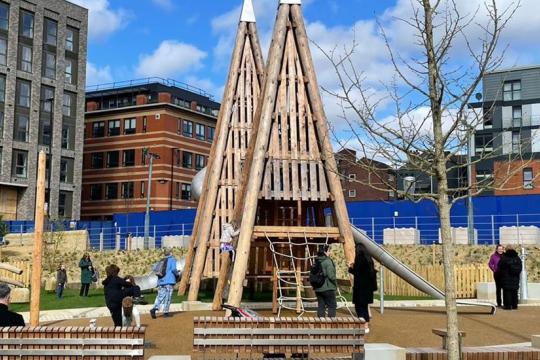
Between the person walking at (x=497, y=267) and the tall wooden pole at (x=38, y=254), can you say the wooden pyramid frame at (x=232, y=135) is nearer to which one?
the tall wooden pole at (x=38, y=254)

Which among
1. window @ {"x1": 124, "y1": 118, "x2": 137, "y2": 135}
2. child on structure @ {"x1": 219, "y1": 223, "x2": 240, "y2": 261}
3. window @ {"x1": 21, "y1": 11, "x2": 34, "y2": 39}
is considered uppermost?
window @ {"x1": 21, "y1": 11, "x2": 34, "y2": 39}

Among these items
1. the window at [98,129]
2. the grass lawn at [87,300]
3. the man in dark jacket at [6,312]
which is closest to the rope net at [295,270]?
the grass lawn at [87,300]

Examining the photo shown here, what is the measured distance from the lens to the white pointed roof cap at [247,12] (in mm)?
19453

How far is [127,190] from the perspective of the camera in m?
65.6

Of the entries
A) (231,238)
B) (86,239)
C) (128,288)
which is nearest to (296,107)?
(231,238)

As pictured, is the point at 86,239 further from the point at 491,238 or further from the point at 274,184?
the point at 274,184

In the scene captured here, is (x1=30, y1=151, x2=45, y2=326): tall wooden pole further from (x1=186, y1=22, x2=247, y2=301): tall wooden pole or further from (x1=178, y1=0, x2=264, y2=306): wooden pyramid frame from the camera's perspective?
(x1=178, y1=0, x2=264, y2=306): wooden pyramid frame

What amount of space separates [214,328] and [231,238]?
790cm

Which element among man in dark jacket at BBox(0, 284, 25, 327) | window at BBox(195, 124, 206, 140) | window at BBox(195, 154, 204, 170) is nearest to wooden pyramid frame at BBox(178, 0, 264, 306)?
man in dark jacket at BBox(0, 284, 25, 327)

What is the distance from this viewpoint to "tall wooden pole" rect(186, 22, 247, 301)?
1831 centimetres

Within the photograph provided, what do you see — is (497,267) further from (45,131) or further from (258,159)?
(45,131)

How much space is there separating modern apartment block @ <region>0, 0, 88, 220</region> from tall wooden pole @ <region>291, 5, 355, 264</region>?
40.5m

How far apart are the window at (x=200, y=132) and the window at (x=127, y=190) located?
8.88 metres

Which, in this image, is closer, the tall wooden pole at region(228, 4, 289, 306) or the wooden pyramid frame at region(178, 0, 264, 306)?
the tall wooden pole at region(228, 4, 289, 306)
